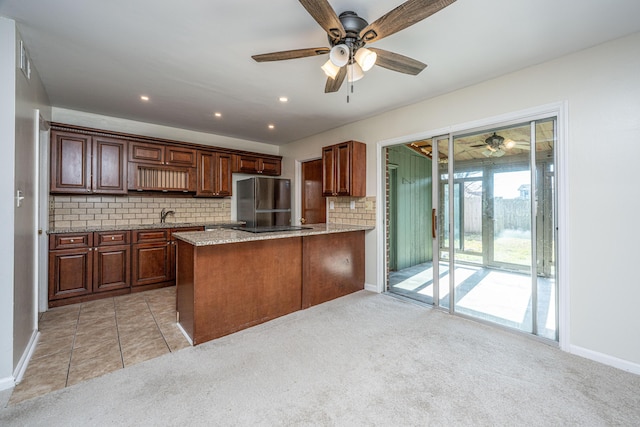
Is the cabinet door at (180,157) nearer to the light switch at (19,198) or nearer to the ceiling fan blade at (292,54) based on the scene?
the light switch at (19,198)

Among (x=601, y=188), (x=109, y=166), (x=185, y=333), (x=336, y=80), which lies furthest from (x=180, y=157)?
(x=601, y=188)

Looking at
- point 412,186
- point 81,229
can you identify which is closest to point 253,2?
point 81,229

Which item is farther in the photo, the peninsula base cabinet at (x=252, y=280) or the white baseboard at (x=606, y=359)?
the peninsula base cabinet at (x=252, y=280)

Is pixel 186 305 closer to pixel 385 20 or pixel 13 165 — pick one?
pixel 13 165

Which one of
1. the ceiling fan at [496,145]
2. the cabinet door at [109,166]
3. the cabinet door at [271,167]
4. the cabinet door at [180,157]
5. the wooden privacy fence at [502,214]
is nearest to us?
the wooden privacy fence at [502,214]

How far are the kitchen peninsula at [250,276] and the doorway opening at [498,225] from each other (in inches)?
49.8

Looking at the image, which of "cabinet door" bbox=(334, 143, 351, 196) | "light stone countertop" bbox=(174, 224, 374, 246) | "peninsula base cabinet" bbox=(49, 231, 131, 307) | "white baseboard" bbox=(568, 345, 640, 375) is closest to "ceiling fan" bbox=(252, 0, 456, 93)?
"light stone countertop" bbox=(174, 224, 374, 246)

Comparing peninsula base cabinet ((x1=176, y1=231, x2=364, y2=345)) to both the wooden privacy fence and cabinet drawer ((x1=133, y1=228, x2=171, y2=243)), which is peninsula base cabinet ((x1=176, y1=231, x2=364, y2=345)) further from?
the wooden privacy fence

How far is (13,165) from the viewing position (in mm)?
1874

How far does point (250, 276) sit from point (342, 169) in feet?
6.68

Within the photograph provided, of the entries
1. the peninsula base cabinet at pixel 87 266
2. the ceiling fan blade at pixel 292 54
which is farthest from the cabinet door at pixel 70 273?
the ceiling fan blade at pixel 292 54

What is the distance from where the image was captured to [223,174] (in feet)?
15.8

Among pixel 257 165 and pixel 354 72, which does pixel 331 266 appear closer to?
pixel 354 72

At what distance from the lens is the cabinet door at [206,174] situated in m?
4.56
